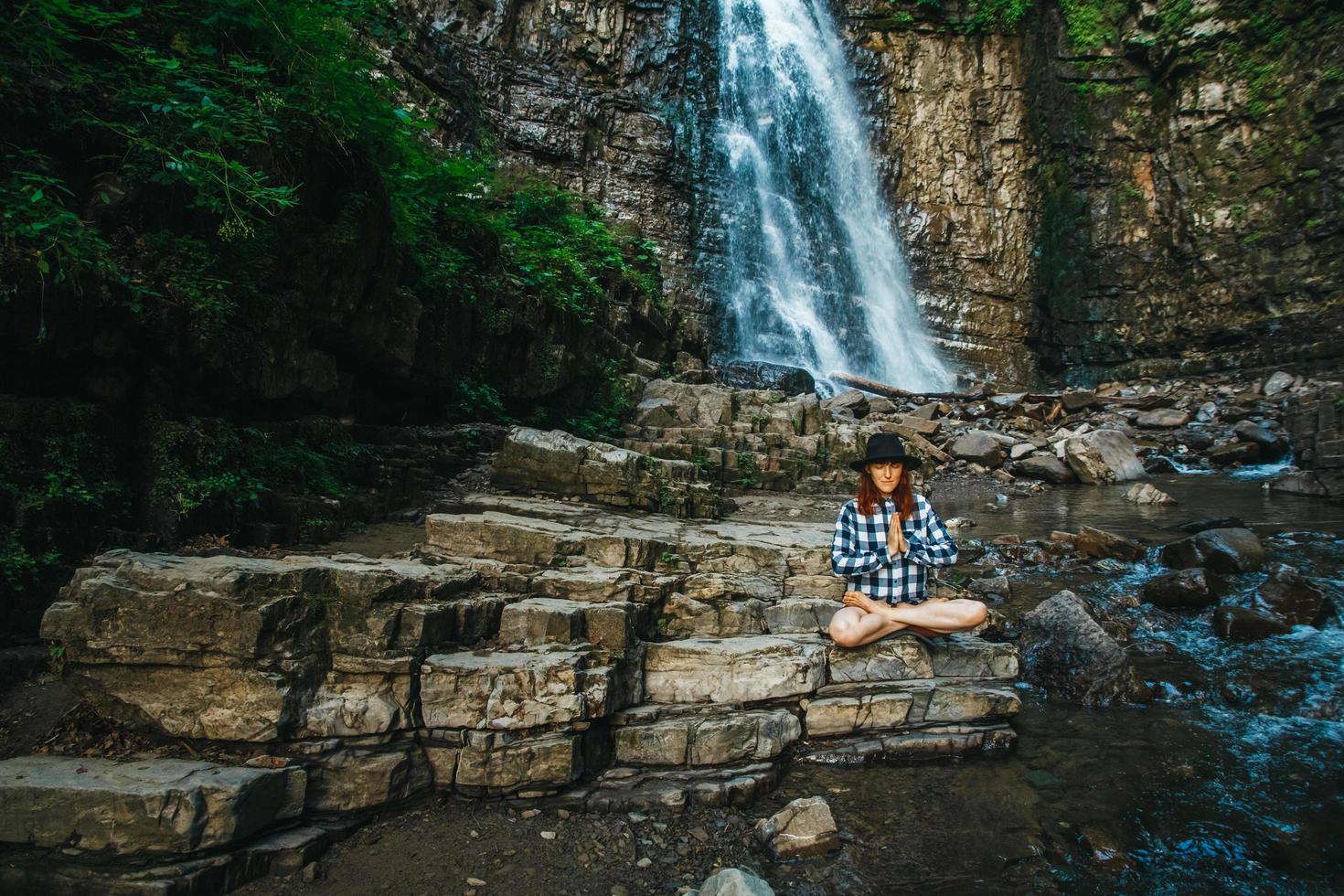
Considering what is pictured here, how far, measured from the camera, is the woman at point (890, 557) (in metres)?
3.86

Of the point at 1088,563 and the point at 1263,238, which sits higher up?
the point at 1263,238

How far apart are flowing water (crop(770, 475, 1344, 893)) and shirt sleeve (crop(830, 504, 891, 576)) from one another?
3.72 feet

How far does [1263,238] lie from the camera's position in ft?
64.0

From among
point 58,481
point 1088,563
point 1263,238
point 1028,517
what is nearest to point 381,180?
point 58,481

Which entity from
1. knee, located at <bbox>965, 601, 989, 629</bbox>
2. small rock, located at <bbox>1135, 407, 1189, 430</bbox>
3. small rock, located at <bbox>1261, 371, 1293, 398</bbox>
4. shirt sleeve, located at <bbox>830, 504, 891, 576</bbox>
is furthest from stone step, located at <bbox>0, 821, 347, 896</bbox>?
small rock, located at <bbox>1261, 371, 1293, 398</bbox>

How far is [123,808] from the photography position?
2412mm

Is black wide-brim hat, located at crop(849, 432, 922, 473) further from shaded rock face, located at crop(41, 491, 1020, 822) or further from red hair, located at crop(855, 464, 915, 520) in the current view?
shaded rock face, located at crop(41, 491, 1020, 822)

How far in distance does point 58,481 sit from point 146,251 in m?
1.53

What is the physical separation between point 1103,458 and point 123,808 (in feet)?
50.5

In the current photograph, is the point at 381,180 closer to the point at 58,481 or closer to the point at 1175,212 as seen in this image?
the point at 58,481

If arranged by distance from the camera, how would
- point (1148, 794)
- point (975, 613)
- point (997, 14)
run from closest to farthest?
point (1148, 794), point (975, 613), point (997, 14)

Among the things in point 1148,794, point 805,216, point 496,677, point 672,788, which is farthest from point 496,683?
point 805,216

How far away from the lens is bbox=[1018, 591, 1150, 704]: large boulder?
4.29 metres

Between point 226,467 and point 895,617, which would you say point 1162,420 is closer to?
point 895,617
